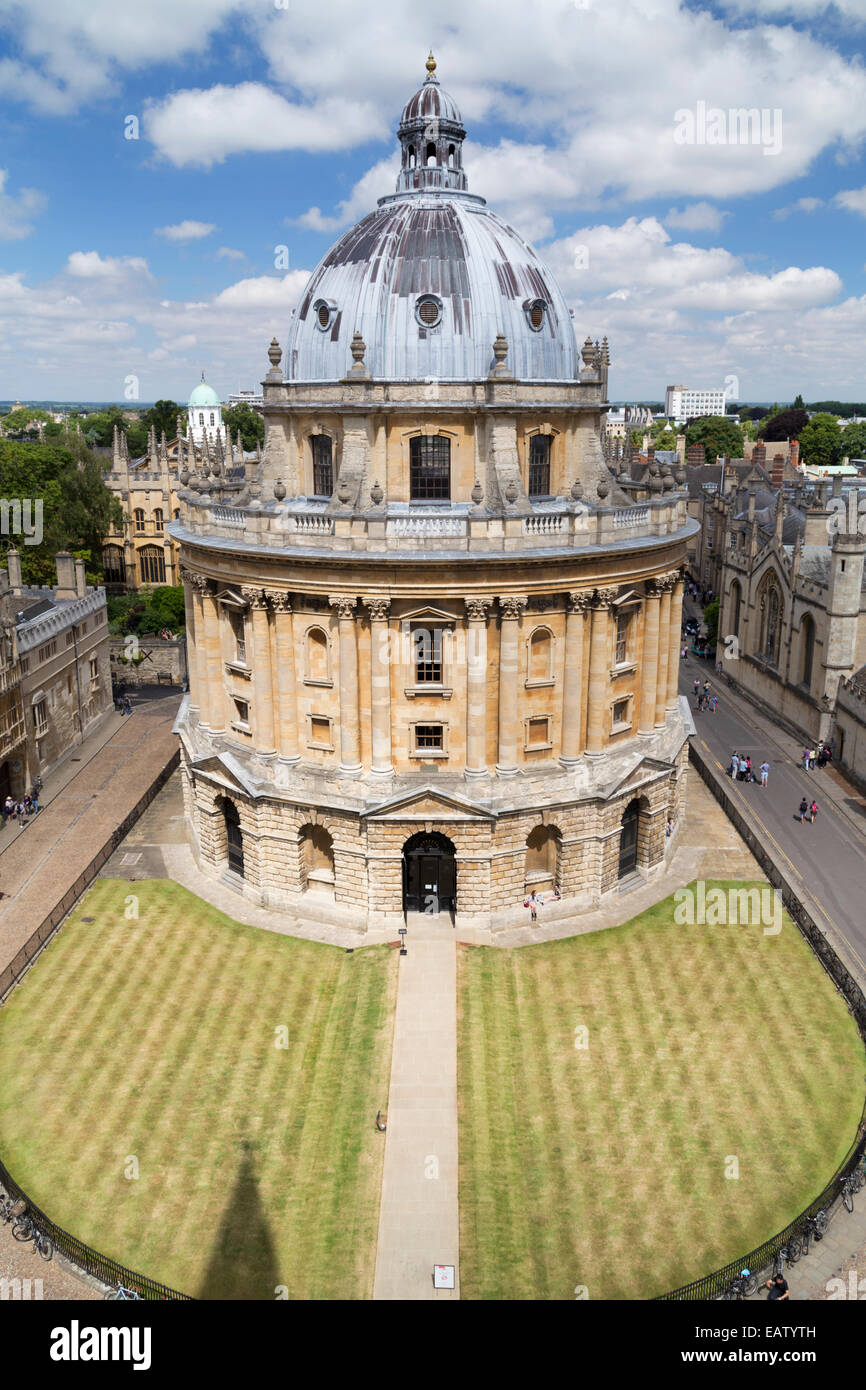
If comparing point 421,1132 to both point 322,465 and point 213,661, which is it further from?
point 322,465

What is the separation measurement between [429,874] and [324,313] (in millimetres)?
23751

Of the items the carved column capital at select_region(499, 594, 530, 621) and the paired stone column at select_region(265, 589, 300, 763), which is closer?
the carved column capital at select_region(499, 594, 530, 621)

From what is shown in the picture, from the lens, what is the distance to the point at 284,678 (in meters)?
39.0

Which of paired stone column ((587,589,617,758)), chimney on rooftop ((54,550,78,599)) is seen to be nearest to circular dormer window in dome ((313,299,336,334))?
paired stone column ((587,589,617,758))

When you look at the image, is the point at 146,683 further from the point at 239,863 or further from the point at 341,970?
the point at 341,970

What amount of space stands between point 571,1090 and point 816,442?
168 m

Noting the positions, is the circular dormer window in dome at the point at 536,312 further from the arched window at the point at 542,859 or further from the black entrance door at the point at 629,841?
the arched window at the point at 542,859

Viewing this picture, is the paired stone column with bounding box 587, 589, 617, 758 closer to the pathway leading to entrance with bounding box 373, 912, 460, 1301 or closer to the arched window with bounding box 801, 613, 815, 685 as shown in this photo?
the pathway leading to entrance with bounding box 373, 912, 460, 1301

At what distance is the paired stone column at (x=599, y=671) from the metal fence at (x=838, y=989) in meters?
10.4

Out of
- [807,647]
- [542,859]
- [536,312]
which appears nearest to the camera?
[536,312]

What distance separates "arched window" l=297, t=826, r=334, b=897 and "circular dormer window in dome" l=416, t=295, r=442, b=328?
68.2ft

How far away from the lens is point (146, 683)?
78562mm


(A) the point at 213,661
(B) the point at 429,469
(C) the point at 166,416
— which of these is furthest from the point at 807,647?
(C) the point at 166,416

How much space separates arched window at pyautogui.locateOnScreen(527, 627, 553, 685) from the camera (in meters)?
38.4
